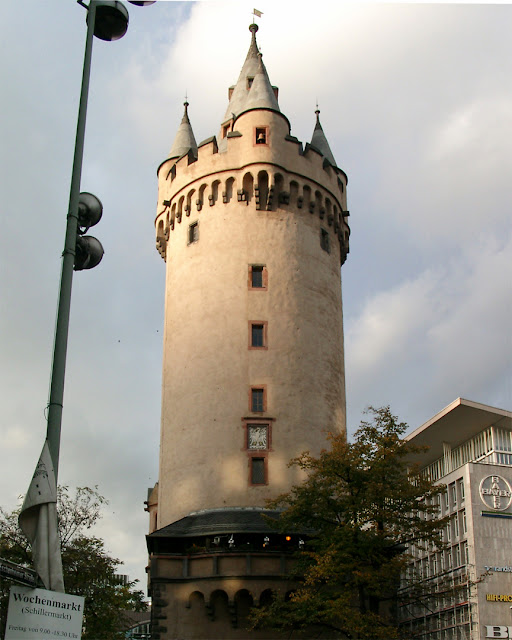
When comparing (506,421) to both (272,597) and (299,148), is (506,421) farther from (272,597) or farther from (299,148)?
(272,597)

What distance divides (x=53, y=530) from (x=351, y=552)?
19.6 meters

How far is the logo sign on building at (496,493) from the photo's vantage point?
5088 centimetres

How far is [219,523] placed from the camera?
3450 cm

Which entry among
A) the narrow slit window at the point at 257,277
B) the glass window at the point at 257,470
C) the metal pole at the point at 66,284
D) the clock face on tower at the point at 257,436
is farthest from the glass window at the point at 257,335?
the metal pole at the point at 66,284

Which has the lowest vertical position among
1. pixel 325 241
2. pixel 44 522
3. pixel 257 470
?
pixel 44 522

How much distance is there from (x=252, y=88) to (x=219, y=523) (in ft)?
74.2

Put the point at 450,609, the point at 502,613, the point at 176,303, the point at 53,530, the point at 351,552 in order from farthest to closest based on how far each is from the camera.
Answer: the point at 450,609, the point at 502,613, the point at 176,303, the point at 351,552, the point at 53,530

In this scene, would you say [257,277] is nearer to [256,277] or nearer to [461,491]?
[256,277]

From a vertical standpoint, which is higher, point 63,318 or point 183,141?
point 183,141

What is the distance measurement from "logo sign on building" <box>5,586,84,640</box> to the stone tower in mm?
23225

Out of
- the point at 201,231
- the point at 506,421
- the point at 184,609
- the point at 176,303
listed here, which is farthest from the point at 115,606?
the point at 506,421

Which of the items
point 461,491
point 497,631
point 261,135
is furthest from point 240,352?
point 497,631

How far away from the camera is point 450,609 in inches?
2023

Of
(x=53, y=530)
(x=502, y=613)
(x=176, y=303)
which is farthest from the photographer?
(x=502, y=613)
